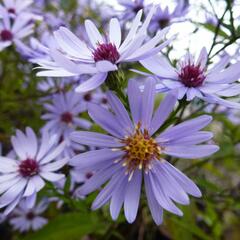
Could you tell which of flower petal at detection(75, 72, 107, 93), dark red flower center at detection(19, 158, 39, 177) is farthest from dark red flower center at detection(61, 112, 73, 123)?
flower petal at detection(75, 72, 107, 93)

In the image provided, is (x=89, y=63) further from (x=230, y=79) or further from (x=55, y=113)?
(x=55, y=113)

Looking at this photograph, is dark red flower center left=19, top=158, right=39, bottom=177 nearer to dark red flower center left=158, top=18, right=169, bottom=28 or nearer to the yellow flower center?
the yellow flower center

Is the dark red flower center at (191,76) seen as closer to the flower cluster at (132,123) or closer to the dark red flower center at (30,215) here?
the flower cluster at (132,123)

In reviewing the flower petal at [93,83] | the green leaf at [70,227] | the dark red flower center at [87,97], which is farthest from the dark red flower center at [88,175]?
the flower petal at [93,83]

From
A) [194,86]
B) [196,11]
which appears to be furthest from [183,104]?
[196,11]

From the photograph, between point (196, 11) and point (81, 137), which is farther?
point (196, 11)

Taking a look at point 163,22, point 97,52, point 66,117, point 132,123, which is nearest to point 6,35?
point 66,117

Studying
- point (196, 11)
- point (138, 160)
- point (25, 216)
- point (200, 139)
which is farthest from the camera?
point (25, 216)
